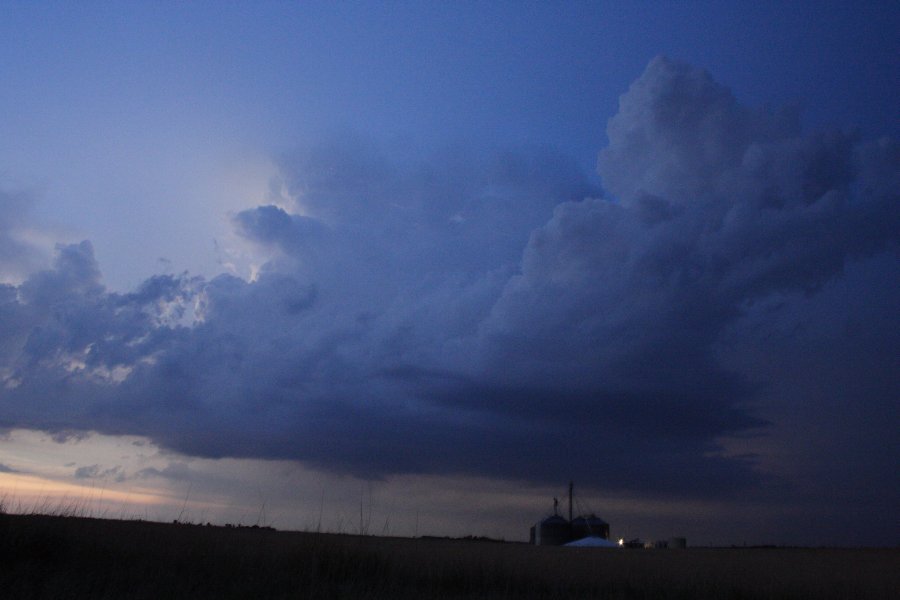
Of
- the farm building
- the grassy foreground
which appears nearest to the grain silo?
the farm building

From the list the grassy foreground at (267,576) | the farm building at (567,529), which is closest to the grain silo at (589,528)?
the farm building at (567,529)

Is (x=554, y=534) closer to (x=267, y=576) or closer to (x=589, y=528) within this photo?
(x=589, y=528)

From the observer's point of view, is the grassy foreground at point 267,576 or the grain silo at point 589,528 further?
the grain silo at point 589,528

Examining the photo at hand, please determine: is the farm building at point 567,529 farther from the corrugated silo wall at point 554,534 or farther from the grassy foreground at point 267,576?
the grassy foreground at point 267,576

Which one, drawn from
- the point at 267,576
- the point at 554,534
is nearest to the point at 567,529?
the point at 554,534

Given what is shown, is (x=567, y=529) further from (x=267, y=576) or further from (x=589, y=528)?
(x=267, y=576)

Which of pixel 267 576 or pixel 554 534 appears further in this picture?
pixel 554 534

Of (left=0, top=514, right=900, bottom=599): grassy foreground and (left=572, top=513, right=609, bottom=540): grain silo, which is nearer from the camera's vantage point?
(left=0, top=514, right=900, bottom=599): grassy foreground

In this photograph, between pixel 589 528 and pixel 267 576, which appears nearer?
pixel 267 576

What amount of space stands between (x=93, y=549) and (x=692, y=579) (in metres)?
18.0

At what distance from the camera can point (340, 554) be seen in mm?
20828

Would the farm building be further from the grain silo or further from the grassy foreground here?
the grassy foreground

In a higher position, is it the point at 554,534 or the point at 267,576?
the point at 554,534

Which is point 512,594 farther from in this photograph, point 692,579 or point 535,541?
point 535,541
